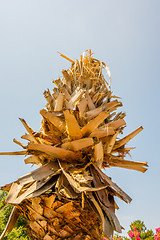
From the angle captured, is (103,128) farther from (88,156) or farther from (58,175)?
(58,175)

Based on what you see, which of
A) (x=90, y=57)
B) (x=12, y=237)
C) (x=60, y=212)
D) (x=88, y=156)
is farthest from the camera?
(x=12, y=237)

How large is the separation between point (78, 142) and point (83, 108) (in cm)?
27

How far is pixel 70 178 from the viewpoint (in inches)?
40.8

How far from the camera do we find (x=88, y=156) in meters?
1.26

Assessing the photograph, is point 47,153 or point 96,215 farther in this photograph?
point 47,153

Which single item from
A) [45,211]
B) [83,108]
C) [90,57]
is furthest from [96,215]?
[90,57]

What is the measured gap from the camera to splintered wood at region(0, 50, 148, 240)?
3.34ft

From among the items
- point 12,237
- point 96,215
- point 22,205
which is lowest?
point 12,237

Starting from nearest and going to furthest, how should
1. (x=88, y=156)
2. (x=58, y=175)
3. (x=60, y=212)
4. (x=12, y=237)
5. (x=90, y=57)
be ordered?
(x=60, y=212) < (x=58, y=175) < (x=88, y=156) < (x=90, y=57) < (x=12, y=237)

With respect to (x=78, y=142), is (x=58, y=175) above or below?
below

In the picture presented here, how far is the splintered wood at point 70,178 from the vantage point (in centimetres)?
102

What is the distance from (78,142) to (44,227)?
0.52 m

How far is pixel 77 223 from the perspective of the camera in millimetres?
1044

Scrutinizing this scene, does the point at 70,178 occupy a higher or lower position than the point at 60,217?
higher
